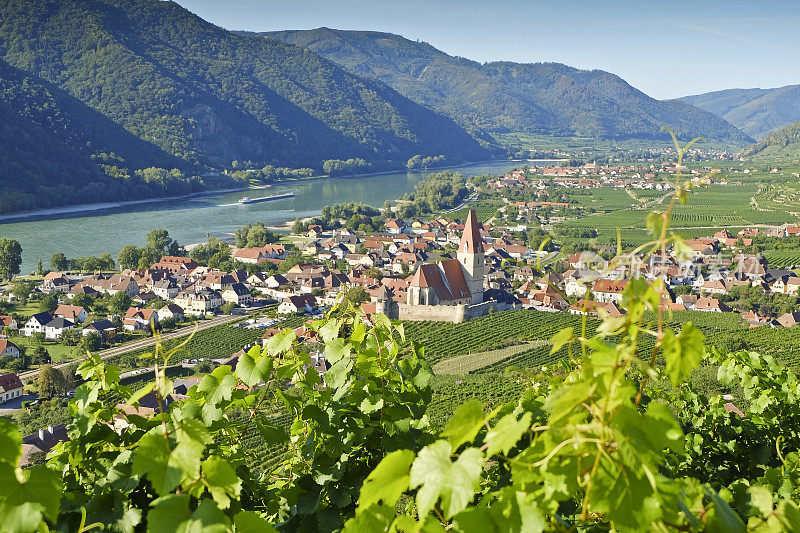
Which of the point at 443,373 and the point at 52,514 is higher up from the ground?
the point at 52,514

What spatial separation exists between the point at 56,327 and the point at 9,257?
9310 mm

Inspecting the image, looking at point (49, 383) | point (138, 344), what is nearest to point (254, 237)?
point (138, 344)

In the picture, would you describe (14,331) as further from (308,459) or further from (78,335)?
(308,459)

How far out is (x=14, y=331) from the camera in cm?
2372

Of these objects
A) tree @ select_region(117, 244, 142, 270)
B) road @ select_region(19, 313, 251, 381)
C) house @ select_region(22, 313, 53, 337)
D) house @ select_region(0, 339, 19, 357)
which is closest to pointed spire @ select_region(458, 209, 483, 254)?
road @ select_region(19, 313, 251, 381)

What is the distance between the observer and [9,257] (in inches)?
1210

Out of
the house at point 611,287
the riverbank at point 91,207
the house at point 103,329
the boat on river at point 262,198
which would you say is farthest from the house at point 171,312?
the boat on river at point 262,198

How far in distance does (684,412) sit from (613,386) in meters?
2.80

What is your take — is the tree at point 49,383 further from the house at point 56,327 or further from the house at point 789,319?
the house at point 789,319

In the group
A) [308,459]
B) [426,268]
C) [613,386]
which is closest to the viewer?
[613,386]

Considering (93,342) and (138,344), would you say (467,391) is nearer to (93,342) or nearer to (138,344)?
(138,344)

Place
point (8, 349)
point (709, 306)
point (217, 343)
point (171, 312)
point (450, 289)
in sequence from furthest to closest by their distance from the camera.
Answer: point (709, 306) < point (171, 312) < point (450, 289) < point (217, 343) < point (8, 349)

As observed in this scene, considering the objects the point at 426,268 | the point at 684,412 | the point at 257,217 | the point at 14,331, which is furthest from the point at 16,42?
the point at 684,412

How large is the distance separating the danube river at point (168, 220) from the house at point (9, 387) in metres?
18.0
